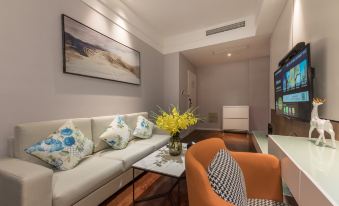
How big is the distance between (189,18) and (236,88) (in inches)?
120

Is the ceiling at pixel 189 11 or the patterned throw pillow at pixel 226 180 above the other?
the ceiling at pixel 189 11

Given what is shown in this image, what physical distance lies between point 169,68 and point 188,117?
2.63 metres

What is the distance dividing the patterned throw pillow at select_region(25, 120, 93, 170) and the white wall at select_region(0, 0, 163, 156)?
1.18ft

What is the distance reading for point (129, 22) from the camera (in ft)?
9.48

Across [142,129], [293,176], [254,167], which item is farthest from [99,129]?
[293,176]

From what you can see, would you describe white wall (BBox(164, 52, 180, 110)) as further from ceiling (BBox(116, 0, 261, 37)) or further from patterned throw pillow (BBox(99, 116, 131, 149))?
patterned throw pillow (BBox(99, 116, 131, 149))

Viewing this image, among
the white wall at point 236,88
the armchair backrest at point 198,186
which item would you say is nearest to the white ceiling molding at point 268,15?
the white wall at point 236,88

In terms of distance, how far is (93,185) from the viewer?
4.35 ft

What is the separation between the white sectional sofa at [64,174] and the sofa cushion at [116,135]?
0.09 m

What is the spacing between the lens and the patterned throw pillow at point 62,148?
4.38ft

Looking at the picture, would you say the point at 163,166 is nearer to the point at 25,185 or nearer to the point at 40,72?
the point at 25,185

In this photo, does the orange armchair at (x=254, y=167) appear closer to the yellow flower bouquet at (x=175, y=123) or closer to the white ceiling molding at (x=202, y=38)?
the yellow flower bouquet at (x=175, y=123)

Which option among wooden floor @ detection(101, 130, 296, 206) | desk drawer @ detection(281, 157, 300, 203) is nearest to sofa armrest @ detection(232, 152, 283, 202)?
desk drawer @ detection(281, 157, 300, 203)

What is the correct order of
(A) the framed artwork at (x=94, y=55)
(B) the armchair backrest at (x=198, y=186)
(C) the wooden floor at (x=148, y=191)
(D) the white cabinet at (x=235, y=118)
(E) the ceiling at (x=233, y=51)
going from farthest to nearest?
(D) the white cabinet at (x=235, y=118)
(E) the ceiling at (x=233, y=51)
(A) the framed artwork at (x=94, y=55)
(C) the wooden floor at (x=148, y=191)
(B) the armchair backrest at (x=198, y=186)
